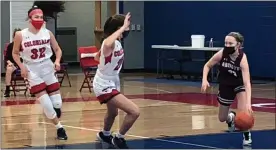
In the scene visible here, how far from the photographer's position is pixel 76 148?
9039 mm

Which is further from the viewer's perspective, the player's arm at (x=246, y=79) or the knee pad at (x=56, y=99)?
the knee pad at (x=56, y=99)

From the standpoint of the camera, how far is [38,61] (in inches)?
389

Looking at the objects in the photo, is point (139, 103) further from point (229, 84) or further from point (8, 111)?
point (229, 84)

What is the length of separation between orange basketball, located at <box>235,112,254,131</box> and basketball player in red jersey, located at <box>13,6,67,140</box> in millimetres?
2499

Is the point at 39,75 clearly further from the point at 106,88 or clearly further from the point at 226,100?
the point at 226,100

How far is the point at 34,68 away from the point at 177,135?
7.73ft

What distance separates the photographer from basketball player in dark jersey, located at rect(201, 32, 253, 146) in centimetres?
950

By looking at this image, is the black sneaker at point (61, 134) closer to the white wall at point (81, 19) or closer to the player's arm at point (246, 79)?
the player's arm at point (246, 79)

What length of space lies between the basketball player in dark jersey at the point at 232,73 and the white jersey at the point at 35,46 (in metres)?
2.31

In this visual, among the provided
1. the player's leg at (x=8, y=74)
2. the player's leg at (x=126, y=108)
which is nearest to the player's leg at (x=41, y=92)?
the player's leg at (x=126, y=108)

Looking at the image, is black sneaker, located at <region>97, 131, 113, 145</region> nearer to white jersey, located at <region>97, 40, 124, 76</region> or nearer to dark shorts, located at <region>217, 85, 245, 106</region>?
white jersey, located at <region>97, 40, 124, 76</region>

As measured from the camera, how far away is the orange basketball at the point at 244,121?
9.22 meters

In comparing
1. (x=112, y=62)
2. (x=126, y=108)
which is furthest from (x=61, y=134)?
(x=112, y=62)

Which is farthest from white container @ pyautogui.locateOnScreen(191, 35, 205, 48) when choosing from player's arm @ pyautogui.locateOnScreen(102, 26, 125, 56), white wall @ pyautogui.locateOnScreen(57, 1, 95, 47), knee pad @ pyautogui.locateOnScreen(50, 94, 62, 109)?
player's arm @ pyautogui.locateOnScreen(102, 26, 125, 56)
